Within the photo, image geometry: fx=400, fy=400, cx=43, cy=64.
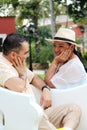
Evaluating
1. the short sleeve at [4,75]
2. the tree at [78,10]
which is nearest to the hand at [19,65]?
the short sleeve at [4,75]

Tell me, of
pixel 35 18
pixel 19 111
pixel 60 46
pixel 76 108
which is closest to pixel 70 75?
pixel 60 46

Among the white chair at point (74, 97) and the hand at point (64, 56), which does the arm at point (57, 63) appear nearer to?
the hand at point (64, 56)

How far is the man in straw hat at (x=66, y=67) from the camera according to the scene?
3443mm

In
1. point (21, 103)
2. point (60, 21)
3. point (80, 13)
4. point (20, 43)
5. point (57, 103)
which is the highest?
point (20, 43)

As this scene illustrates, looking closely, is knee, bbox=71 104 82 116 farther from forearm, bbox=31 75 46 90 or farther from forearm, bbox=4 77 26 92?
forearm, bbox=4 77 26 92

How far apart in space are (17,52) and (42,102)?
573 millimetres

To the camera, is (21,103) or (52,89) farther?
(52,89)

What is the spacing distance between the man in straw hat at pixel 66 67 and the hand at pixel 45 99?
24cm

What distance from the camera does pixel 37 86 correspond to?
11.1ft

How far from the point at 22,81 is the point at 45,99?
0.59m

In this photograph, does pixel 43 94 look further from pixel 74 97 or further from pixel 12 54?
pixel 12 54

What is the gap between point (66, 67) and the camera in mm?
3502

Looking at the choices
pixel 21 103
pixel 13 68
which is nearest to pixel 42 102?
pixel 13 68

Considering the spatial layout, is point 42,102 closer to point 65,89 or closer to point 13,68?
point 65,89
